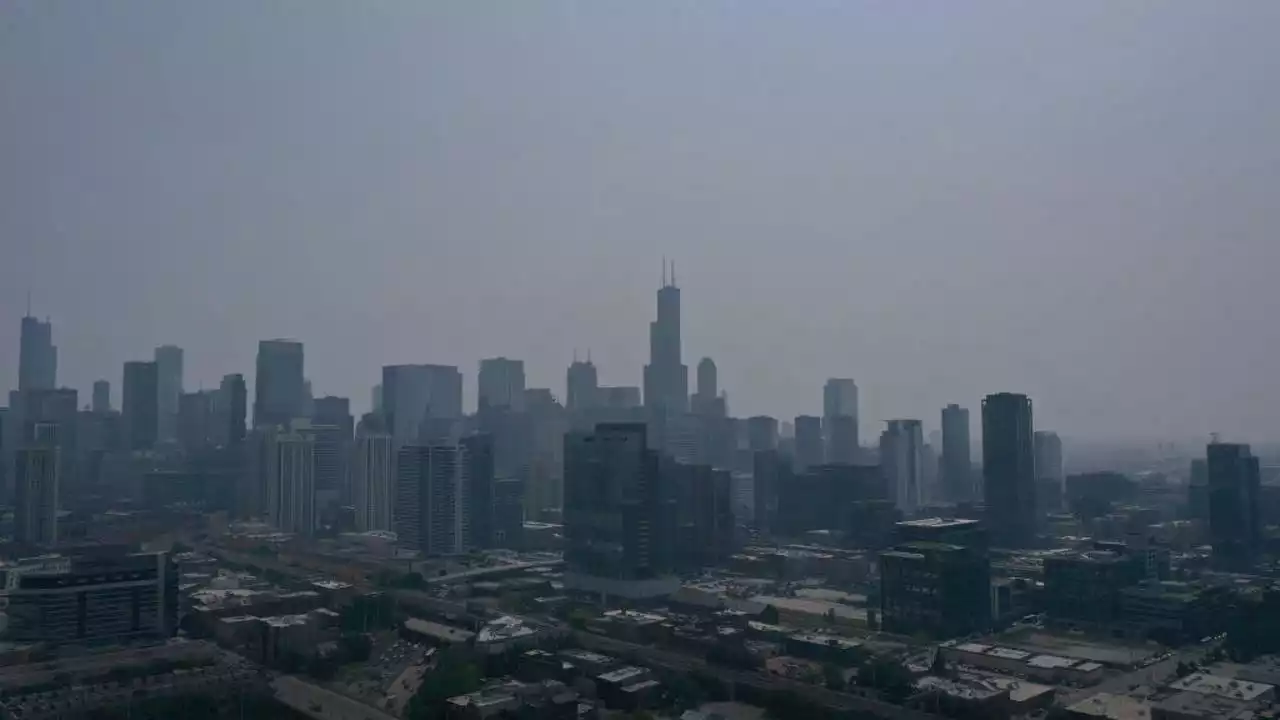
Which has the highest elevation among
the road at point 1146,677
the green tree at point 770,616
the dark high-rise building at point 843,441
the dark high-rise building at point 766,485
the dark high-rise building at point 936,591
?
the dark high-rise building at point 843,441

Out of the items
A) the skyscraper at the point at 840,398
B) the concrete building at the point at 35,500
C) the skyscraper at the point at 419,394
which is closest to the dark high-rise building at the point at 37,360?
the concrete building at the point at 35,500

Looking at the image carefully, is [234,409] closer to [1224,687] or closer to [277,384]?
[277,384]

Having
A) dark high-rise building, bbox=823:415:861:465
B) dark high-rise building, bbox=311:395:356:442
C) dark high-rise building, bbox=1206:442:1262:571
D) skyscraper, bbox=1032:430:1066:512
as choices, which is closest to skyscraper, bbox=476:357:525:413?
dark high-rise building, bbox=311:395:356:442

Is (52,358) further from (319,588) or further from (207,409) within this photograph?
(319,588)

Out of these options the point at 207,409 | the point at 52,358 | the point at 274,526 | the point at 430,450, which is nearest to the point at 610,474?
the point at 430,450

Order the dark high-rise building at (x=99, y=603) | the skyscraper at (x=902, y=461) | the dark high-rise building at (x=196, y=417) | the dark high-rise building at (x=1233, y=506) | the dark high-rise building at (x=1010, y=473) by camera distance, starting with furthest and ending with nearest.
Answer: the dark high-rise building at (x=196, y=417) < the skyscraper at (x=902, y=461) < the dark high-rise building at (x=1010, y=473) < the dark high-rise building at (x=1233, y=506) < the dark high-rise building at (x=99, y=603)

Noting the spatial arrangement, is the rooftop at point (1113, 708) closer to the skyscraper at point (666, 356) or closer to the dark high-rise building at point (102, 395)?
the skyscraper at point (666, 356)
